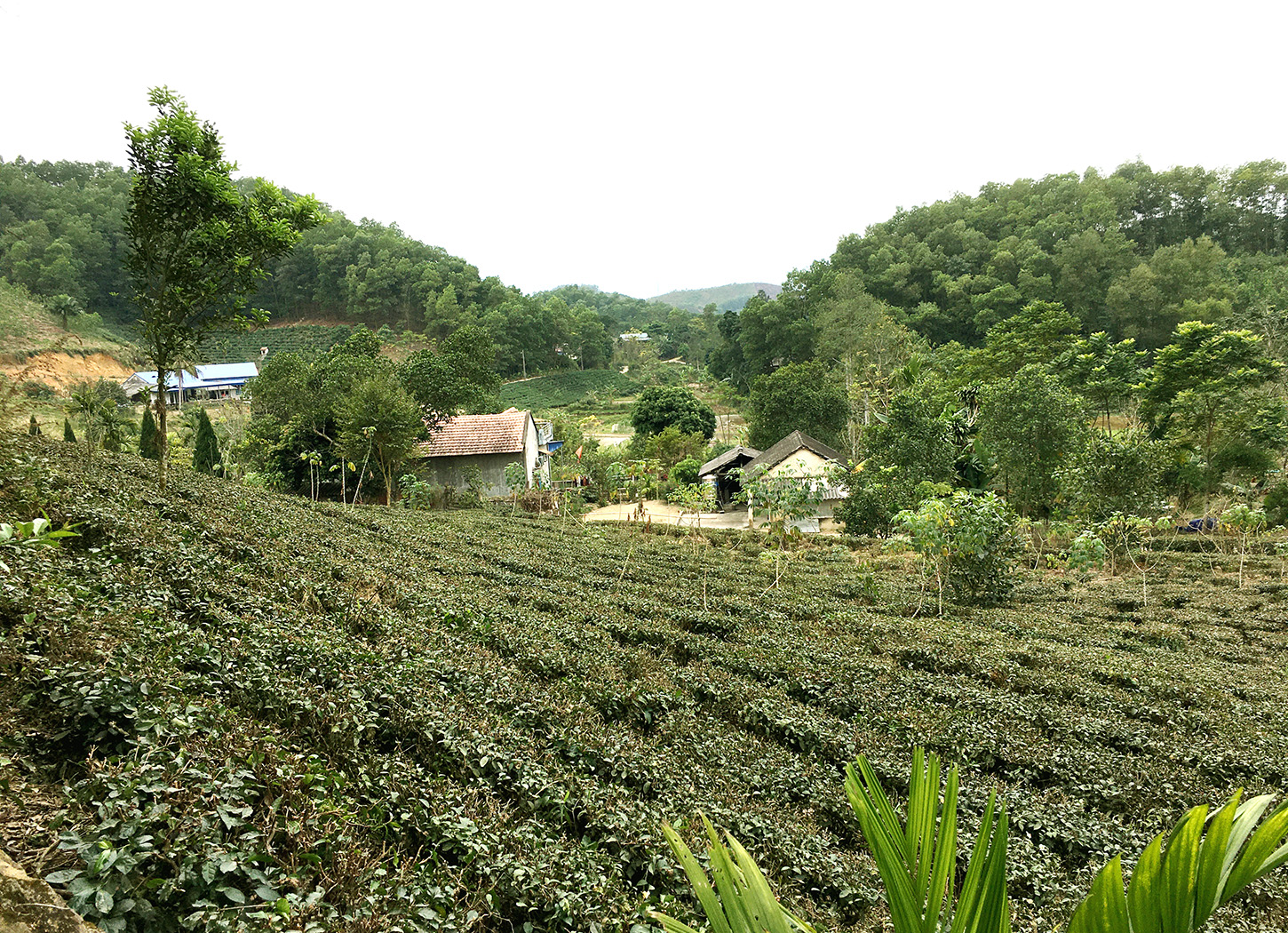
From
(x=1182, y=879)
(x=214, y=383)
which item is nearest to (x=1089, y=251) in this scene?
(x=1182, y=879)

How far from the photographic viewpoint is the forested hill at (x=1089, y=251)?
136 feet

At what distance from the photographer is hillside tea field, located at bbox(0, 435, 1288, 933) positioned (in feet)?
7.94

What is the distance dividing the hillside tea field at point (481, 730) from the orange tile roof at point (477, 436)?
16.7 m

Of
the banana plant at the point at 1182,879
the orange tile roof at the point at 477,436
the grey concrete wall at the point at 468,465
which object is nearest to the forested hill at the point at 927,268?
the orange tile roof at the point at 477,436

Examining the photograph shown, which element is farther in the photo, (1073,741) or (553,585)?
(553,585)

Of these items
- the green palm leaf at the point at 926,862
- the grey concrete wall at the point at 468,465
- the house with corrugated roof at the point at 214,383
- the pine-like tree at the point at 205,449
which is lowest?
the grey concrete wall at the point at 468,465

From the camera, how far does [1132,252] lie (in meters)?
47.4

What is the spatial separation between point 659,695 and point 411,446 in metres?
16.3

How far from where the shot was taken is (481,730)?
12.7 ft

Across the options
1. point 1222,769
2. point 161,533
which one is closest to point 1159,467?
point 1222,769

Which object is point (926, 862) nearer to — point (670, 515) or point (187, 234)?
point (187, 234)

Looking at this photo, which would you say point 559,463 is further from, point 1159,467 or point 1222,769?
point 1222,769

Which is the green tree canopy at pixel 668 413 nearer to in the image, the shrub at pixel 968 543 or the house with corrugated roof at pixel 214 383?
the house with corrugated roof at pixel 214 383

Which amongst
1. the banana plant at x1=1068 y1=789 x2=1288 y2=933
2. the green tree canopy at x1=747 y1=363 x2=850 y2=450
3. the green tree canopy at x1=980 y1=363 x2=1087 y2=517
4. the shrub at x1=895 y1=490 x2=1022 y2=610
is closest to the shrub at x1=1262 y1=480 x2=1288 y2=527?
the green tree canopy at x1=980 y1=363 x2=1087 y2=517
